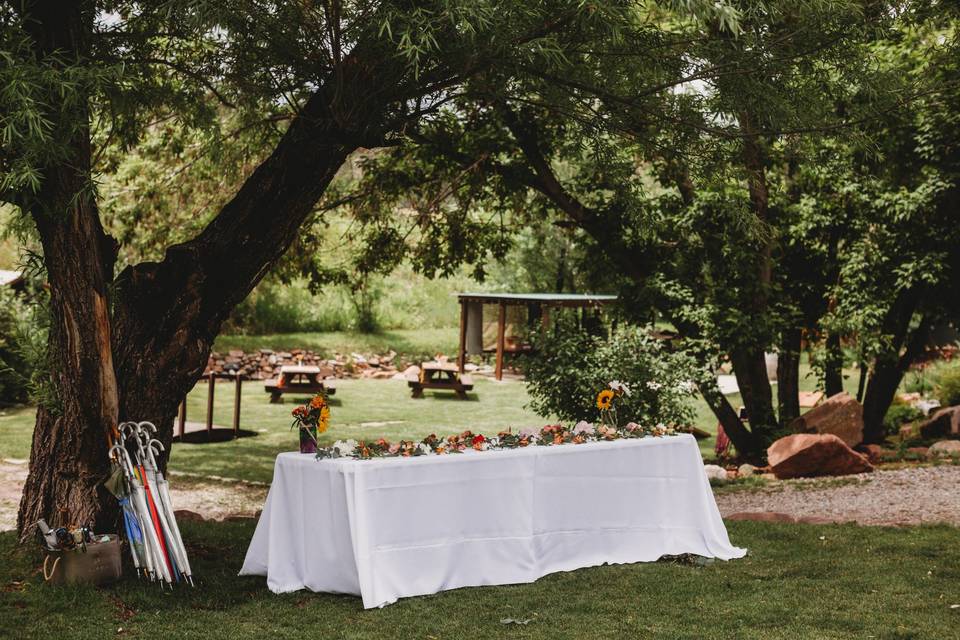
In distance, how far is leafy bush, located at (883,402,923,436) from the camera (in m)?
14.5

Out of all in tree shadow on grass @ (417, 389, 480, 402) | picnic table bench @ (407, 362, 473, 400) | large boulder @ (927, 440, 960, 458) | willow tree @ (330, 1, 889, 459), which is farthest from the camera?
picnic table bench @ (407, 362, 473, 400)

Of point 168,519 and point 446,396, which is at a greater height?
point 168,519

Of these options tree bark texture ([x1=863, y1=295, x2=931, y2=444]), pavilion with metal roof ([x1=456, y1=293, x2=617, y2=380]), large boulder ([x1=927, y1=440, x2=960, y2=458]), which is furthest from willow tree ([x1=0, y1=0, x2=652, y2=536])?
pavilion with metal roof ([x1=456, y1=293, x2=617, y2=380])

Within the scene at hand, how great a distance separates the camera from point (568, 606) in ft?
17.2

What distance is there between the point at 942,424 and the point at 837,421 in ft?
7.83

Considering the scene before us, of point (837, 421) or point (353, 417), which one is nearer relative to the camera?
point (837, 421)

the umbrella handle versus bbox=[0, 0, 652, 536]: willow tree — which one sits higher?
bbox=[0, 0, 652, 536]: willow tree

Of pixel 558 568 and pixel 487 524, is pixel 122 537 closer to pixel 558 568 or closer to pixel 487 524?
pixel 487 524

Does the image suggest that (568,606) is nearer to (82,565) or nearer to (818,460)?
(82,565)

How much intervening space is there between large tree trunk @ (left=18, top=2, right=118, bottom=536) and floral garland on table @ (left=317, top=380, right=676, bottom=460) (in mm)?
1353

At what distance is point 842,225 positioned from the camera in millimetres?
12297

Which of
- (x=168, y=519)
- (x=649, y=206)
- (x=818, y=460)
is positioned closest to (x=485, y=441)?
(x=168, y=519)

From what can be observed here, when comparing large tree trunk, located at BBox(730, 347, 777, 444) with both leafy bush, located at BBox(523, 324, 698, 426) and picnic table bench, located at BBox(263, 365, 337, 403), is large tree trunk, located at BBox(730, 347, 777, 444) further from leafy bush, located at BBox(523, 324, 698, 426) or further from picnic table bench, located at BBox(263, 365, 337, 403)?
picnic table bench, located at BBox(263, 365, 337, 403)

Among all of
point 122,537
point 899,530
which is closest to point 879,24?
point 899,530
